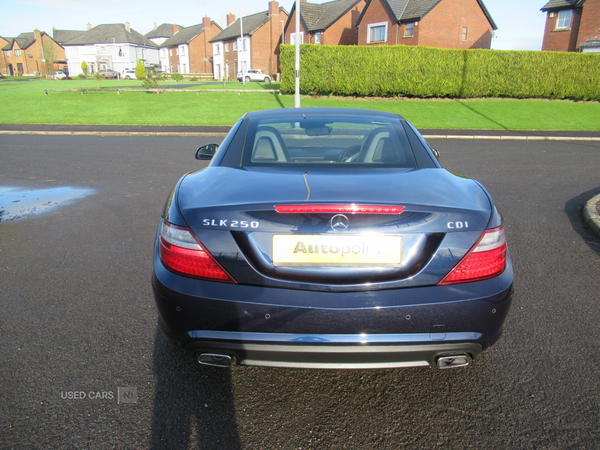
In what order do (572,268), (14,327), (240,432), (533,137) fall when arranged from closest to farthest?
1. (240,432)
2. (14,327)
3. (572,268)
4. (533,137)

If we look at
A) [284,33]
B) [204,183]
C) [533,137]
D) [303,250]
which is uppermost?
[284,33]

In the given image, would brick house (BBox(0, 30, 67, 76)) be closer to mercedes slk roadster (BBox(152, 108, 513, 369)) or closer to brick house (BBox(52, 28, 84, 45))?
brick house (BBox(52, 28, 84, 45))

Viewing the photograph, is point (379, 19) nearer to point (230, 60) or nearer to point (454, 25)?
point (454, 25)

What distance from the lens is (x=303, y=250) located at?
1909 mm

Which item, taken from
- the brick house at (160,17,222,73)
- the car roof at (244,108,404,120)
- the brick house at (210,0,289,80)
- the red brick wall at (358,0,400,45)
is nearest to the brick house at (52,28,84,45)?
the brick house at (160,17,222,73)

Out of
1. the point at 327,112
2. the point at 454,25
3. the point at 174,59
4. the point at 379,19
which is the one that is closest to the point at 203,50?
the point at 174,59

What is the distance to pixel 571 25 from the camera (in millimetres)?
40062

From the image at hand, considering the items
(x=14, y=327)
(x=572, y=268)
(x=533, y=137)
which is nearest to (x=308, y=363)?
(x=14, y=327)

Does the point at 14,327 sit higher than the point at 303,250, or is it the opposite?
the point at 303,250

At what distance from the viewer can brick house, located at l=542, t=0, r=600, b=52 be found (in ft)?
123

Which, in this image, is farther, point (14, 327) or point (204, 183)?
point (14, 327)

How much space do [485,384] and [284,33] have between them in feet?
215

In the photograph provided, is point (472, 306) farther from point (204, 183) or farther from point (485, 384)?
point (204, 183)

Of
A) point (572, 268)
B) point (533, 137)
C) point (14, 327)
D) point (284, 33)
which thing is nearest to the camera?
point (14, 327)
